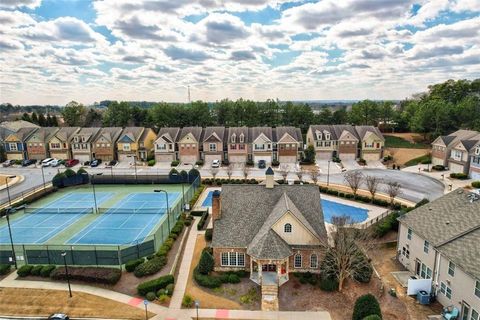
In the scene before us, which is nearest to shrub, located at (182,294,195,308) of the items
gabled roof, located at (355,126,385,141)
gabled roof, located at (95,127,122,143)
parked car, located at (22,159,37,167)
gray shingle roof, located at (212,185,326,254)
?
gray shingle roof, located at (212,185,326,254)

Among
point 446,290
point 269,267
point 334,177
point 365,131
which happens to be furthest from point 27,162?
point 446,290

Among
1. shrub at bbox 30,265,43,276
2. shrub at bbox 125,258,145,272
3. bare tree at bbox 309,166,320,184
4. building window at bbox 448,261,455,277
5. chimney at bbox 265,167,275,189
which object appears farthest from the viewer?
bare tree at bbox 309,166,320,184

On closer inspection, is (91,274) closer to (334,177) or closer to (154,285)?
(154,285)

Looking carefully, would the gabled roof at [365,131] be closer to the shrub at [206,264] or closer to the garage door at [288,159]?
the garage door at [288,159]

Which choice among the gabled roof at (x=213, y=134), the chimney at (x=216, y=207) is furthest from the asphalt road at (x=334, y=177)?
the chimney at (x=216, y=207)

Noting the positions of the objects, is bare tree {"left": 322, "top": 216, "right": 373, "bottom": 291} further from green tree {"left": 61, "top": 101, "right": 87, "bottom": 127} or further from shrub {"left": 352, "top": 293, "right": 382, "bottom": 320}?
green tree {"left": 61, "top": 101, "right": 87, "bottom": 127}

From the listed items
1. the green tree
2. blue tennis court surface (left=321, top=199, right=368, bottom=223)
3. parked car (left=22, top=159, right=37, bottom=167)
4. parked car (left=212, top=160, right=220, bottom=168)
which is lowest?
blue tennis court surface (left=321, top=199, right=368, bottom=223)

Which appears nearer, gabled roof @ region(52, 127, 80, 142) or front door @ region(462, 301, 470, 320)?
front door @ region(462, 301, 470, 320)
